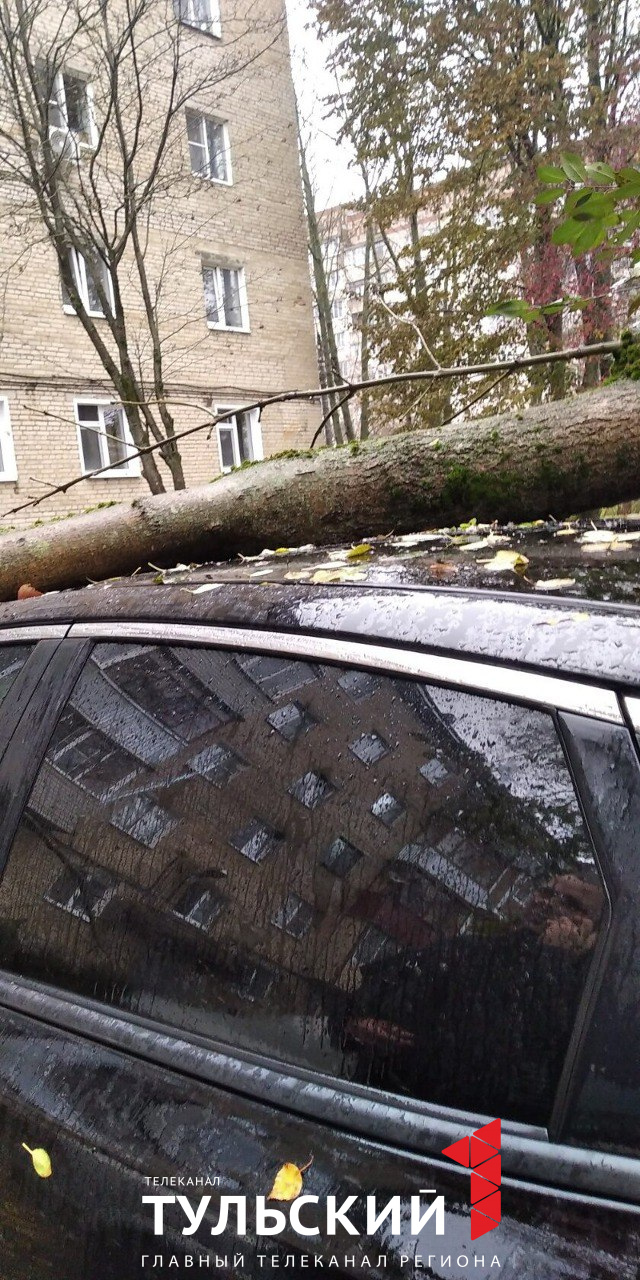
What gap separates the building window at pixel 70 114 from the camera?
952 cm

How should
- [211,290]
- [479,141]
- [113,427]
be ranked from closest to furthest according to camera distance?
[479,141]
[113,427]
[211,290]

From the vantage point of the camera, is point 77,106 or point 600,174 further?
point 77,106

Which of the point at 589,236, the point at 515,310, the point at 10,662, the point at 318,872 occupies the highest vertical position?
the point at 589,236

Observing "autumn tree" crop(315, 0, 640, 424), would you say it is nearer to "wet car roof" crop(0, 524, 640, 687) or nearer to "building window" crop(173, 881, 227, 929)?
"wet car roof" crop(0, 524, 640, 687)

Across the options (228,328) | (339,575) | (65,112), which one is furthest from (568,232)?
(228,328)

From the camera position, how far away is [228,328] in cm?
1725

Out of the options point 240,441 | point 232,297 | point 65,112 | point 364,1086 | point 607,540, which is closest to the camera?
point 364,1086

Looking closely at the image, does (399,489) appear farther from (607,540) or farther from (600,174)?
(607,540)

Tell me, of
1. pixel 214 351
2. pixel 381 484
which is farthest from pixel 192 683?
pixel 214 351

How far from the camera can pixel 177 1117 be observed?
41.5 inches

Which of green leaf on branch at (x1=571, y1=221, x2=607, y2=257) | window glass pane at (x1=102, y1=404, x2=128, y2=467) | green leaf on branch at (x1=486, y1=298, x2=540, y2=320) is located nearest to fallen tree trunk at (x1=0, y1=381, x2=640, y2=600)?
green leaf on branch at (x1=486, y1=298, x2=540, y2=320)

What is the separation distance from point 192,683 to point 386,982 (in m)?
0.58

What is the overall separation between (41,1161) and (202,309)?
17.3 m

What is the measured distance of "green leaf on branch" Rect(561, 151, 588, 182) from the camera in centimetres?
197
